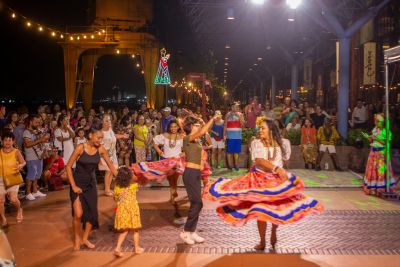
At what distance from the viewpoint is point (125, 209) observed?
21.8 feet

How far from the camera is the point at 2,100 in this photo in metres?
47.5

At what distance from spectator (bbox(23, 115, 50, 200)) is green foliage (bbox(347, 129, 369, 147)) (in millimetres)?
9196

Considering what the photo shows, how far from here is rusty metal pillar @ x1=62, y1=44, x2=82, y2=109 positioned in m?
29.3

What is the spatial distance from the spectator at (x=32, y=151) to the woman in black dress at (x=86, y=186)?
3.93 metres

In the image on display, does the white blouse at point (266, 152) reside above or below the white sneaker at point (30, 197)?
above

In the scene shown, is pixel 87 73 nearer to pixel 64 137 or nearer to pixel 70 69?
pixel 70 69

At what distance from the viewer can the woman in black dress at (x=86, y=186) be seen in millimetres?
6906

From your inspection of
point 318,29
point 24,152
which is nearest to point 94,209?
point 24,152

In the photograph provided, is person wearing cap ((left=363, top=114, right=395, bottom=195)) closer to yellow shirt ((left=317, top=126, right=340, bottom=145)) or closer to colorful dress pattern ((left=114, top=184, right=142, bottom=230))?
yellow shirt ((left=317, top=126, right=340, bottom=145))

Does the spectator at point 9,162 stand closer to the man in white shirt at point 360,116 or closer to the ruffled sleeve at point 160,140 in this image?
the ruffled sleeve at point 160,140

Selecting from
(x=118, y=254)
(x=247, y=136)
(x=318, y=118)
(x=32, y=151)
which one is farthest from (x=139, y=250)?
(x=318, y=118)

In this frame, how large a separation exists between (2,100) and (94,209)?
44808 millimetres

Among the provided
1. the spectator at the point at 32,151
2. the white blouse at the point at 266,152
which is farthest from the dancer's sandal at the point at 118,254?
the spectator at the point at 32,151

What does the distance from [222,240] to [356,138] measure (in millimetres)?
8644
